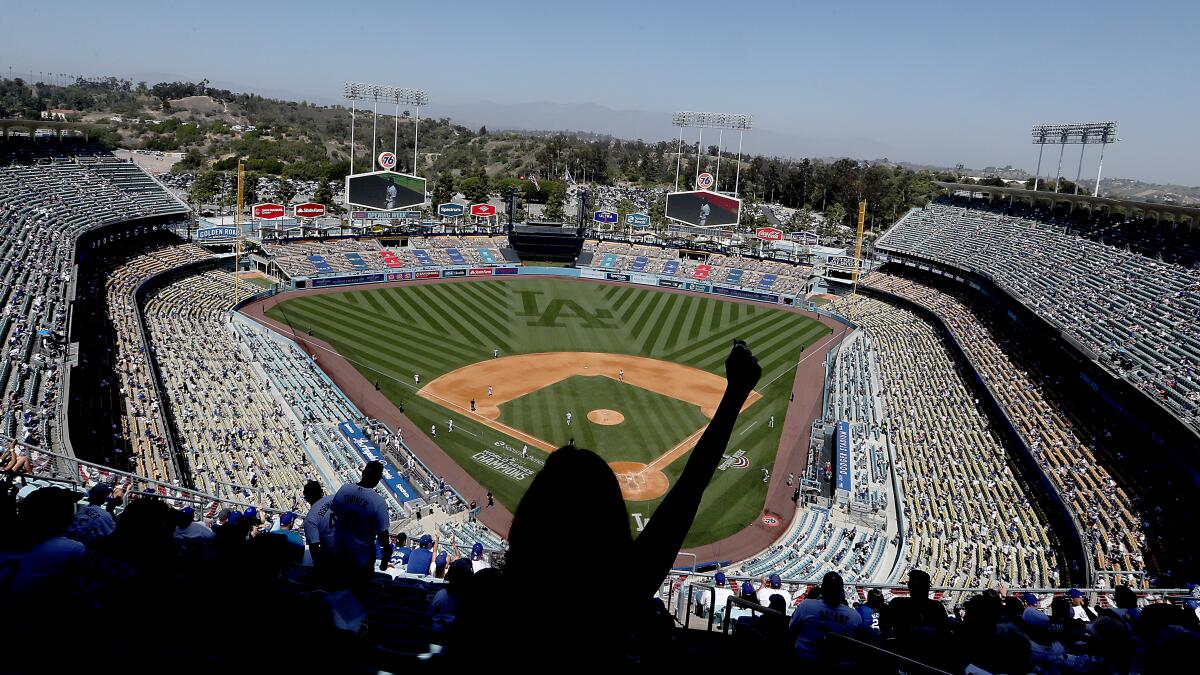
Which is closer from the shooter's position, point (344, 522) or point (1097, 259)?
point (344, 522)

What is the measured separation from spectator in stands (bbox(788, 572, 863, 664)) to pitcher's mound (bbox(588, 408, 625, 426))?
86.2 feet

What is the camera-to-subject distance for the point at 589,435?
3086cm

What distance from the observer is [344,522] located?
6715 millimetres

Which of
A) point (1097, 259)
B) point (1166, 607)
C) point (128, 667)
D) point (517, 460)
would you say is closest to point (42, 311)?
point (517, 460)

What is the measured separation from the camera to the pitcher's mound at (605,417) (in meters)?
32.4

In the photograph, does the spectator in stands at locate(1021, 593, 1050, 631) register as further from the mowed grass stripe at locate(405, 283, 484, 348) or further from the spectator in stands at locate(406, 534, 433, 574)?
the mowed grass stripe at locate(405, 283, 484, 348)

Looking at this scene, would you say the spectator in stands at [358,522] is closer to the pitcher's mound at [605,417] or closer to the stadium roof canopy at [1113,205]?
the pitcher's mound at [605,417]

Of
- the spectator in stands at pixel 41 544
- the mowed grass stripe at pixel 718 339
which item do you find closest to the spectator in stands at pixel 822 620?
the spectator in stands at pixel 41 544

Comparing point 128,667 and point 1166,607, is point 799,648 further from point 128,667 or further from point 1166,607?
point 128,667

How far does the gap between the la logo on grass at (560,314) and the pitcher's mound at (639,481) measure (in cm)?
2145

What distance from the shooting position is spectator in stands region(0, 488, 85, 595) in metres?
4.12

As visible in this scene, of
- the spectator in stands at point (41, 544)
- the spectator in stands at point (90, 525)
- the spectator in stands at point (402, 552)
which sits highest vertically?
the spectator in stands at point (41, 544)

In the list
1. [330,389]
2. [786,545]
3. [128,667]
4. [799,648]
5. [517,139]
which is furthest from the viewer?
[517,139]

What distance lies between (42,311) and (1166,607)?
32.4 metres
